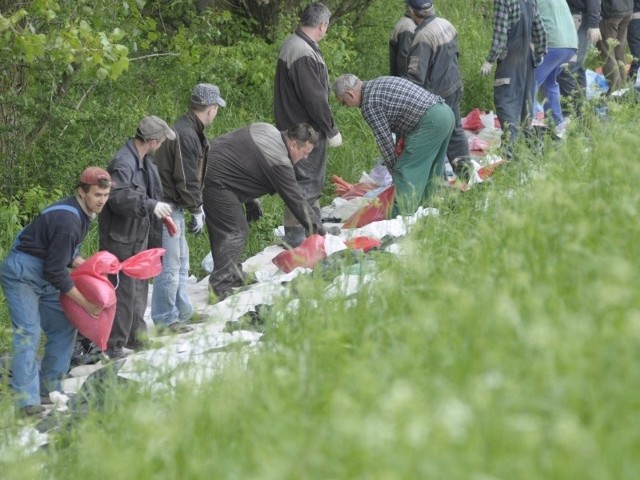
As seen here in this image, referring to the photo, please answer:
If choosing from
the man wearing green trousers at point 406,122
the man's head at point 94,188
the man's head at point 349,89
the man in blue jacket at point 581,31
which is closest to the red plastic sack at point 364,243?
the man wearing green trousers at point 406,122

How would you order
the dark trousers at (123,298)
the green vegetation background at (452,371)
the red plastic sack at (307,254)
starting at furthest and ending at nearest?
1. the red plastic sack at (307,254)
2. the dark trousers at (123,298)
3. the green vegetation background at (452,371)

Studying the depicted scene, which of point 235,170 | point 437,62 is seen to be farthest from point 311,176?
point 437,62

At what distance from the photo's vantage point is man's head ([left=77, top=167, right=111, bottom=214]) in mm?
7230

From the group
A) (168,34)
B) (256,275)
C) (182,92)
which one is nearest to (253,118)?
(182,92)

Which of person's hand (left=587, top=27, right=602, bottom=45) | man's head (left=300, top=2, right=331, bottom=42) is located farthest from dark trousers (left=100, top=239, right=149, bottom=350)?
person's hand (left=587, top=27, right=602, bottom=45)

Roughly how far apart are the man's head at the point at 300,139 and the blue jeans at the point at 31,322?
2129 millimetres

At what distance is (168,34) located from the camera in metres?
15.7

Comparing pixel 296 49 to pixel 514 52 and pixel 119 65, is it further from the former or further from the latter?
pixel 514 52

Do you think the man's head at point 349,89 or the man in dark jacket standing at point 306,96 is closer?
the man's head at point 349,89

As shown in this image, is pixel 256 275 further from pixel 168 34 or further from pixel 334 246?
pixel 168 34

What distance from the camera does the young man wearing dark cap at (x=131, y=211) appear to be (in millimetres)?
7840

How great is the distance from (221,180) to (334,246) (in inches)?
35.0

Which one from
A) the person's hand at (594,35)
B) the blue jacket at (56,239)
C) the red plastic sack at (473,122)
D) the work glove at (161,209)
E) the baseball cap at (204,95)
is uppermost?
the baseball cap at (204,95)

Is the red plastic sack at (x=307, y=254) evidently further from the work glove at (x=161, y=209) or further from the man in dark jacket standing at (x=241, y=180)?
the work glove at (x=161, y=209)
